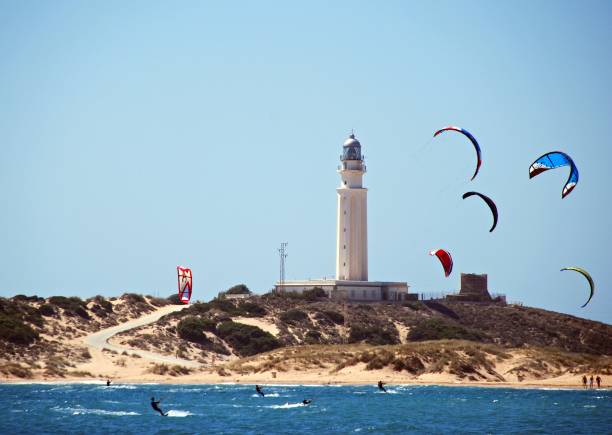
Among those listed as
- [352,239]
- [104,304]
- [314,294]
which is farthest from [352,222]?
[104,304]

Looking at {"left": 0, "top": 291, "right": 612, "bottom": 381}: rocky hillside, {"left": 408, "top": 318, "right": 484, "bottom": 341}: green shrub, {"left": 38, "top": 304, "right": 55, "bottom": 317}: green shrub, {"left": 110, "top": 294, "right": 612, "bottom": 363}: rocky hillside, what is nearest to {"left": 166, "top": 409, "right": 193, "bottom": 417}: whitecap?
{"left": 0, "top": 291, "right": 612, "bottom": 381}: rocky hillside

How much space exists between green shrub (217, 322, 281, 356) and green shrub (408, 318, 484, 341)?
30.7ft

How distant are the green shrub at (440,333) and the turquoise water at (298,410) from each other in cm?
1412

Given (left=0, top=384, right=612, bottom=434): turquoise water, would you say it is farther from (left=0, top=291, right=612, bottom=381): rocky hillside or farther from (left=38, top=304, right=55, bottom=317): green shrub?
(left=38, top=304, right=55, bottom=317): green shrub

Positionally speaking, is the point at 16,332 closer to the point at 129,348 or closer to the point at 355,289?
the point at 129,348

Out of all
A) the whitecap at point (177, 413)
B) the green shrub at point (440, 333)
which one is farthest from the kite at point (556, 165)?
the green shrub at point (440, 333)

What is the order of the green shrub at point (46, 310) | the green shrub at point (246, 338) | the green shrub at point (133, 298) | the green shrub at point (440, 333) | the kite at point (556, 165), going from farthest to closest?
the green shrub at point (133, 298), the green shrub at point (46, 310), the green shrub at point (440, 333), the green shrub at point (246, 338), the kite at point (556, 165)

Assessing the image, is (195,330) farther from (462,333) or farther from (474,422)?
(474,422)

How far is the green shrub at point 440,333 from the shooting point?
7131 centimetres

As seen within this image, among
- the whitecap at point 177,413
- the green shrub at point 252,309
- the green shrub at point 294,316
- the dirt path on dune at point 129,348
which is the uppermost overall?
the green shrub at point 252,309

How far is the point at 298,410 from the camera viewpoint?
4759 cm

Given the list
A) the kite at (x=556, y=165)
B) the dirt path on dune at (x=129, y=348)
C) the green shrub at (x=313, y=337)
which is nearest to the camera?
the kite at (x=556, y=165)

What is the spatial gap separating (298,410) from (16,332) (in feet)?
80.6

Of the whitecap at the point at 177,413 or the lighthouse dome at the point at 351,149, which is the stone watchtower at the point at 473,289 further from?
the whitecap at the point at 177,413
